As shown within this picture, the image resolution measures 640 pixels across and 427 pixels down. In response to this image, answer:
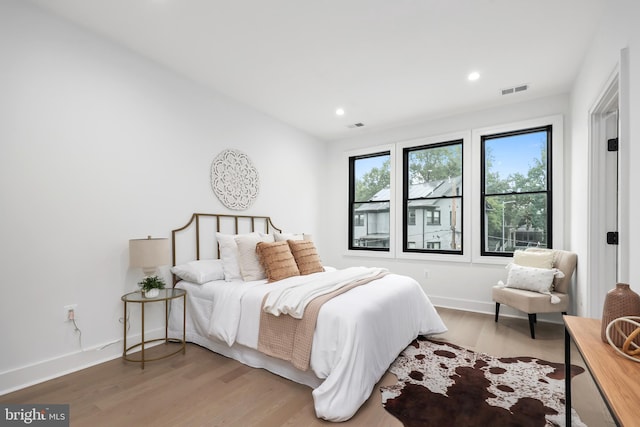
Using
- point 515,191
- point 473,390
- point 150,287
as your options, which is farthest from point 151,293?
point 515,191

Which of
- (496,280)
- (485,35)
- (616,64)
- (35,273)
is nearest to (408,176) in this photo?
(496,280)

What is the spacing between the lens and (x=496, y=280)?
4.01 meters

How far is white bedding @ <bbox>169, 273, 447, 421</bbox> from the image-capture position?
1.97 meters

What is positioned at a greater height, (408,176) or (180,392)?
(408,176)

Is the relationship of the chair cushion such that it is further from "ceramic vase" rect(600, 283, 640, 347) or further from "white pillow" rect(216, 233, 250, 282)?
"white pillow" rect(216, 233, 250, 282)

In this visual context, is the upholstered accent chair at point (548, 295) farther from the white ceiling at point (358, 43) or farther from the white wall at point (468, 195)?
the white ceiling at point (358, 43)

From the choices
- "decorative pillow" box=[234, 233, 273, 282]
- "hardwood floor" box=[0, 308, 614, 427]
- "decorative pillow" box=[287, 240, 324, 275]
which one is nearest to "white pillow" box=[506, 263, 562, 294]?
"hardwood floor" box=[0, 308, 614, 427]

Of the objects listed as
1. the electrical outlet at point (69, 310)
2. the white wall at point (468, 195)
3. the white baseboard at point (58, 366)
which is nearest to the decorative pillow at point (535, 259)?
the white wall at point (468, 195)

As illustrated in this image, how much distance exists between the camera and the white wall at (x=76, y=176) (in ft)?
7.27

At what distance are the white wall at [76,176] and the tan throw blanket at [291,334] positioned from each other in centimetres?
140

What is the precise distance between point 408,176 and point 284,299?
3.18 meters

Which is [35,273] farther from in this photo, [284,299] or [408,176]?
[408,176]

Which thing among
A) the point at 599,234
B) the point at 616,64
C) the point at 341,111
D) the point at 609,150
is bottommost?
the point at 599,234

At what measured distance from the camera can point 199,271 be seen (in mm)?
3039
